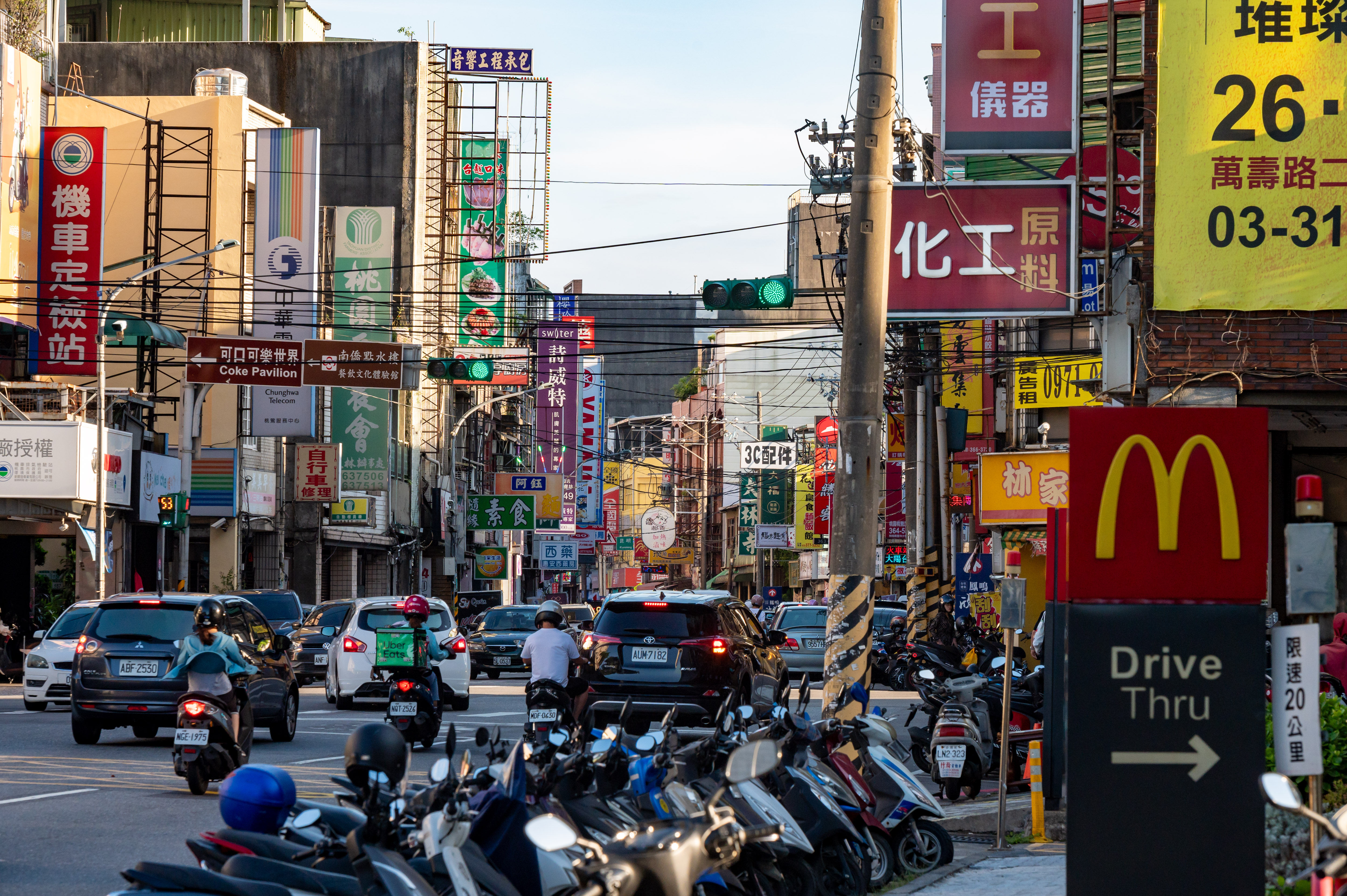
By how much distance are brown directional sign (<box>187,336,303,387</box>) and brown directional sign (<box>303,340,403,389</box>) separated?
15.4 inches

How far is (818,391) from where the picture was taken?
330 ft

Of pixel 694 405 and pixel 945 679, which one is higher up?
pixel 694 405

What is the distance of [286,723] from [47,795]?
18.3 feet

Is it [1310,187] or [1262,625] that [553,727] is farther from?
[1310,187]

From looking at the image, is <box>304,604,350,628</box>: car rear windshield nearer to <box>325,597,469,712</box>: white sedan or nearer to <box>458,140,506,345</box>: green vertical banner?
<box>325,597,469,712</box>: white sedan

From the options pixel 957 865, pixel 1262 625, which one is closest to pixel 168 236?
pixel 957 865

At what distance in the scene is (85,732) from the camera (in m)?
18.4

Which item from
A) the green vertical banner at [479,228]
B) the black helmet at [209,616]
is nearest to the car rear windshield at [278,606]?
the black helmet at [209,616]

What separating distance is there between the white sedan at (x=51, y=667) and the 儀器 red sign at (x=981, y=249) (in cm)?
1368

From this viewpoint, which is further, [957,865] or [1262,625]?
[957,865]

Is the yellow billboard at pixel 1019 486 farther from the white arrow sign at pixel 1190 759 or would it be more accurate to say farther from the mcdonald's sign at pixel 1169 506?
the white arrow sign at pixel 1190 759

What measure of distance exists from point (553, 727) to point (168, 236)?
43001mm

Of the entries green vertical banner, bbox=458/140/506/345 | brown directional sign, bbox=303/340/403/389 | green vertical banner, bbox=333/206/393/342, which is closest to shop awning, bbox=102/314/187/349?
brown directional sign, bbox=303/340/403/389

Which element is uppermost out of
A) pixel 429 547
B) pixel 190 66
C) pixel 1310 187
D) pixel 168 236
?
pixel 190 66
